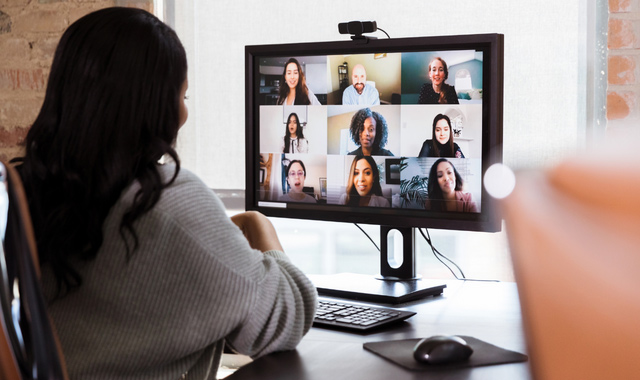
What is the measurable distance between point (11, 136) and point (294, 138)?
111cm

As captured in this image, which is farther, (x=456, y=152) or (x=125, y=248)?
(x=456, y=152)

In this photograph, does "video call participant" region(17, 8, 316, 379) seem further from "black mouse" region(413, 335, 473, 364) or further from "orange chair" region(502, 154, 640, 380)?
"orange chair" region(502, 154, 640, 380)

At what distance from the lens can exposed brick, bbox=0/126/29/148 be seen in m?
2.14

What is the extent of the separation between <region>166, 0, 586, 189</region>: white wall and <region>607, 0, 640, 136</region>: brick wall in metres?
0.10

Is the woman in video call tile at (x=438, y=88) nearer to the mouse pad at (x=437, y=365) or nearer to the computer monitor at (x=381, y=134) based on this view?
the computer monitor at (x=381, y=134)

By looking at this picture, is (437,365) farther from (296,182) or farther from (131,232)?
(296,182)

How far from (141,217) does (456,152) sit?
74 centimetres

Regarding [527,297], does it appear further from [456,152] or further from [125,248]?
[456,152]

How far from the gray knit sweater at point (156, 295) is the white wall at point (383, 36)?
104 centimetres

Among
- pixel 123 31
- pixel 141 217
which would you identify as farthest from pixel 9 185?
pixel 123 31

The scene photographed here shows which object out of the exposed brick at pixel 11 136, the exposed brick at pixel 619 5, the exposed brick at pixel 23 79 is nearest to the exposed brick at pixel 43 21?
the exposed brick at pixel 23 79

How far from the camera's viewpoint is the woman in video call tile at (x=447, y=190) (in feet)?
4.54

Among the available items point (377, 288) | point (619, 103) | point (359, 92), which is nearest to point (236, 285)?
point (377, 288)

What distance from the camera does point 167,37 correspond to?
96 centimetres
